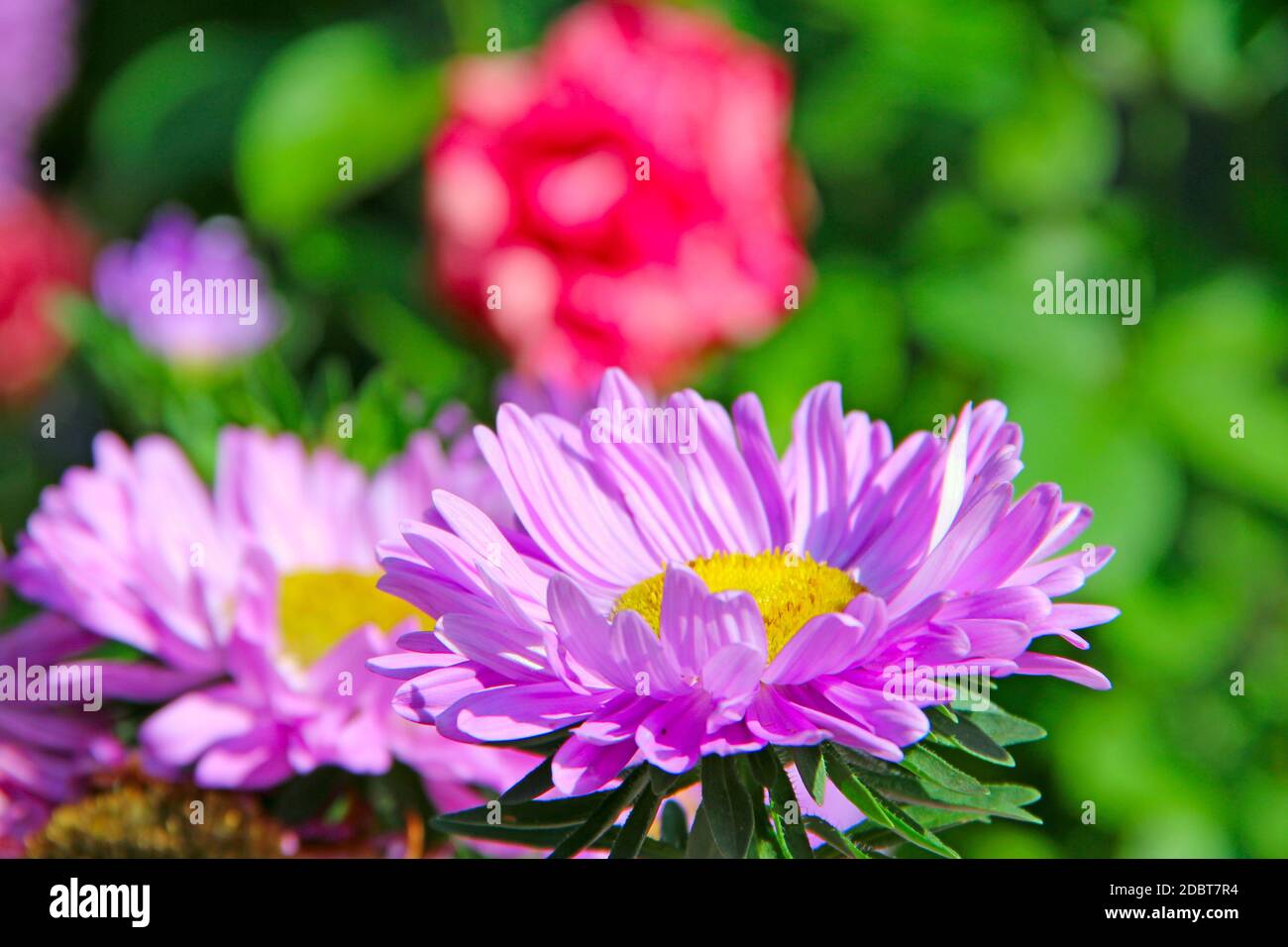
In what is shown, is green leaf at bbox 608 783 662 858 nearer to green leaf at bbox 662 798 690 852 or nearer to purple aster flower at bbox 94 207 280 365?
green leaf at bbox 662 798 690 852

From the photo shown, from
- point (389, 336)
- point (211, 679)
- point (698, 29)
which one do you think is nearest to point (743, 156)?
point (698, 29)

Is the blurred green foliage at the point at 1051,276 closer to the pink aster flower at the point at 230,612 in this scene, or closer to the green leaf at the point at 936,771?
the pink aster flower at the point at 230,612

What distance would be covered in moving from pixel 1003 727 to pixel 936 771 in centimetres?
2

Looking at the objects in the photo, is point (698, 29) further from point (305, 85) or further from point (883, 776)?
point (883, 776)

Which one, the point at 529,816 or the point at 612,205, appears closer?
the point at 529,816

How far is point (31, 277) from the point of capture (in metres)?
1.26

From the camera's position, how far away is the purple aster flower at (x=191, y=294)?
0.83 m

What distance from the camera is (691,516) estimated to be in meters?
0.38

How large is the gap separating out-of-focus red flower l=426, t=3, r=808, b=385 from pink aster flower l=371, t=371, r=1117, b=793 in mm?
482

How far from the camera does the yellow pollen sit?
0.49m

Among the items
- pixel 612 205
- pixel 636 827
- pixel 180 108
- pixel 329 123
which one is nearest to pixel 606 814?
pixel 636 827

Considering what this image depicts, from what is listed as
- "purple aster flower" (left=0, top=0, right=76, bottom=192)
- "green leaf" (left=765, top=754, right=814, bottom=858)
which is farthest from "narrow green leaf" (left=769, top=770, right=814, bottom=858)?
"purple aster flower" (left=0, top=0, right=76, bottom=192)

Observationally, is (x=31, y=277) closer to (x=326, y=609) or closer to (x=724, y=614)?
(x=326, y=609)
